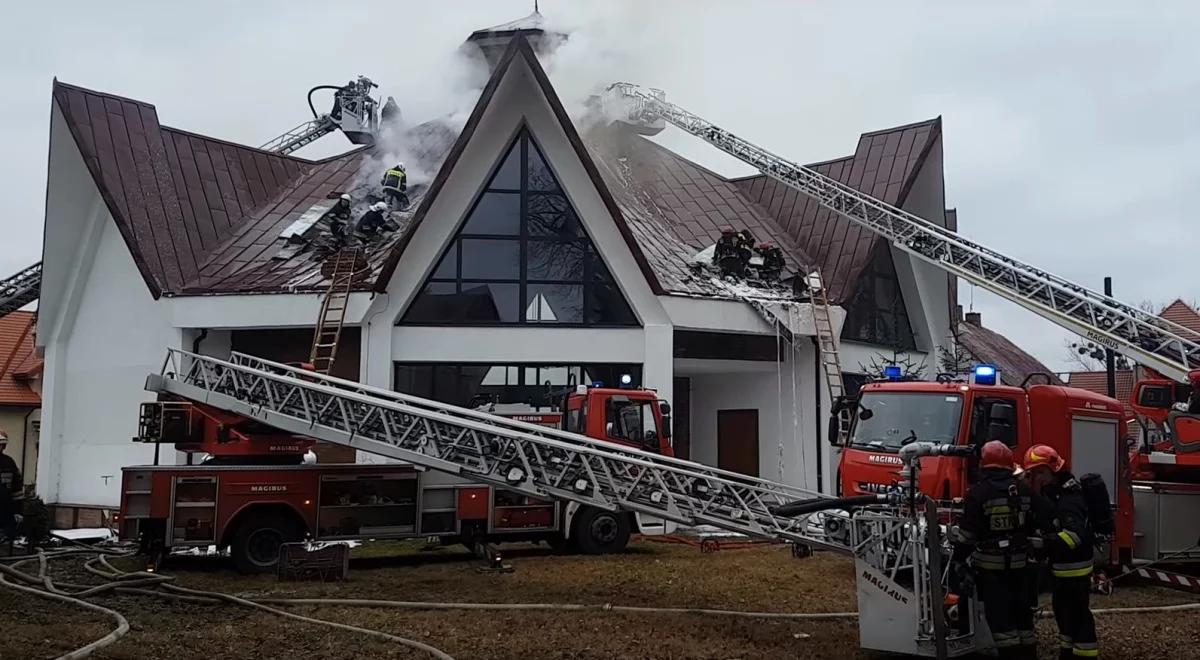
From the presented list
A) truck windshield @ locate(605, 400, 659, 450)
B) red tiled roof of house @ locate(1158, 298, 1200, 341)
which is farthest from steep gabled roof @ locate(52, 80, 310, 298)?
red tiled roof of house @ locate(1158, 298, 1200, 341)

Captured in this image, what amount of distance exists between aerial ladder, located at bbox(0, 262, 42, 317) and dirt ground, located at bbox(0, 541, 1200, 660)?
556 inches

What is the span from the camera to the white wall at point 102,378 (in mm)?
18078

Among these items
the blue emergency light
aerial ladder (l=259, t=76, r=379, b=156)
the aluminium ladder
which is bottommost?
the blue emergency light

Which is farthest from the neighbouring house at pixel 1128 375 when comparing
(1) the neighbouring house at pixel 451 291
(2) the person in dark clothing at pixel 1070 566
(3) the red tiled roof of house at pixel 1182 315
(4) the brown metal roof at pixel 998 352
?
(2) the person in dark clothing at pixel 1070 566

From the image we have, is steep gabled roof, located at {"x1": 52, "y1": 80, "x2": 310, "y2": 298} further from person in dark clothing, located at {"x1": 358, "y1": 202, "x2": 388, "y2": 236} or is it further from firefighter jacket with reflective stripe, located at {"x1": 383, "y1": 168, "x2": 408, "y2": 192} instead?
firefighter jacket with reflective stripe, located at {"x1": 383, "y1": 168, "x2": 408, "y2": 192}

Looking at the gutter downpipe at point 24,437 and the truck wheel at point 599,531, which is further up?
the gutter downpipe at point 24,437

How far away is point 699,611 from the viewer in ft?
28.4

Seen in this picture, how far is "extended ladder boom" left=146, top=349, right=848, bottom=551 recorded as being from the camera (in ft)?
30.3

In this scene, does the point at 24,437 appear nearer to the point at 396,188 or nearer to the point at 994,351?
the point at 396,188

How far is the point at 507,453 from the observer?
33.0 feet

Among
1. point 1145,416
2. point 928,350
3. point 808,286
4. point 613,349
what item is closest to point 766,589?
point 1145,416

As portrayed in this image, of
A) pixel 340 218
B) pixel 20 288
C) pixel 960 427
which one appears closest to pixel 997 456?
Result: pixel 960 427

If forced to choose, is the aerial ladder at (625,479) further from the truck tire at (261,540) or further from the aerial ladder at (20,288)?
the aerial ladder at (20,288)

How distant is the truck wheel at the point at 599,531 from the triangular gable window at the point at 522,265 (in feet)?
17.4
